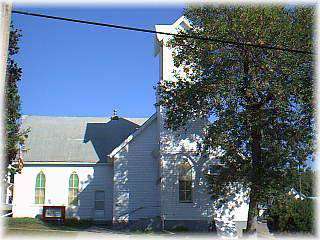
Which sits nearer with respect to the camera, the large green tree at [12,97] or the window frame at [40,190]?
the large green tree at [12,97]

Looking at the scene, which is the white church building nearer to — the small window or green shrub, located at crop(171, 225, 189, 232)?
the small window

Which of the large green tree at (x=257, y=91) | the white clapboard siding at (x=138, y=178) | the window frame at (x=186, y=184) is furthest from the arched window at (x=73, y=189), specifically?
the large green tree at (x=257, y=91)

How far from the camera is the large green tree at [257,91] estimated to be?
19.6 m

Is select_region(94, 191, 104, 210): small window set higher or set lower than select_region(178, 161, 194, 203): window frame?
lower

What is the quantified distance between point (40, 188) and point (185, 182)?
10.6 metres

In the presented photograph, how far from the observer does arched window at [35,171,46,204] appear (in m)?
31.5

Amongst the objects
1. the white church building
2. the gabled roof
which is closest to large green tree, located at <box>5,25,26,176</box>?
the white church building

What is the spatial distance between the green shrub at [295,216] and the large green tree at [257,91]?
206 centimetres

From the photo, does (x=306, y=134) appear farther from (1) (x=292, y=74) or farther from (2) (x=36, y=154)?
(2) (x=36, y=154)

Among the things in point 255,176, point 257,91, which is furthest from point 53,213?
point 257,91

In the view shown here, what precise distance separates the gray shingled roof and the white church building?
0.24ft

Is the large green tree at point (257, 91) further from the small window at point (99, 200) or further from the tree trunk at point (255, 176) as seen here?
the small window at point (99, 200)

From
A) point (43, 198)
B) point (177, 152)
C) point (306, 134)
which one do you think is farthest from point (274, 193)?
point (43, 198)

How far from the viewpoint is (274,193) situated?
2006 centimetres
